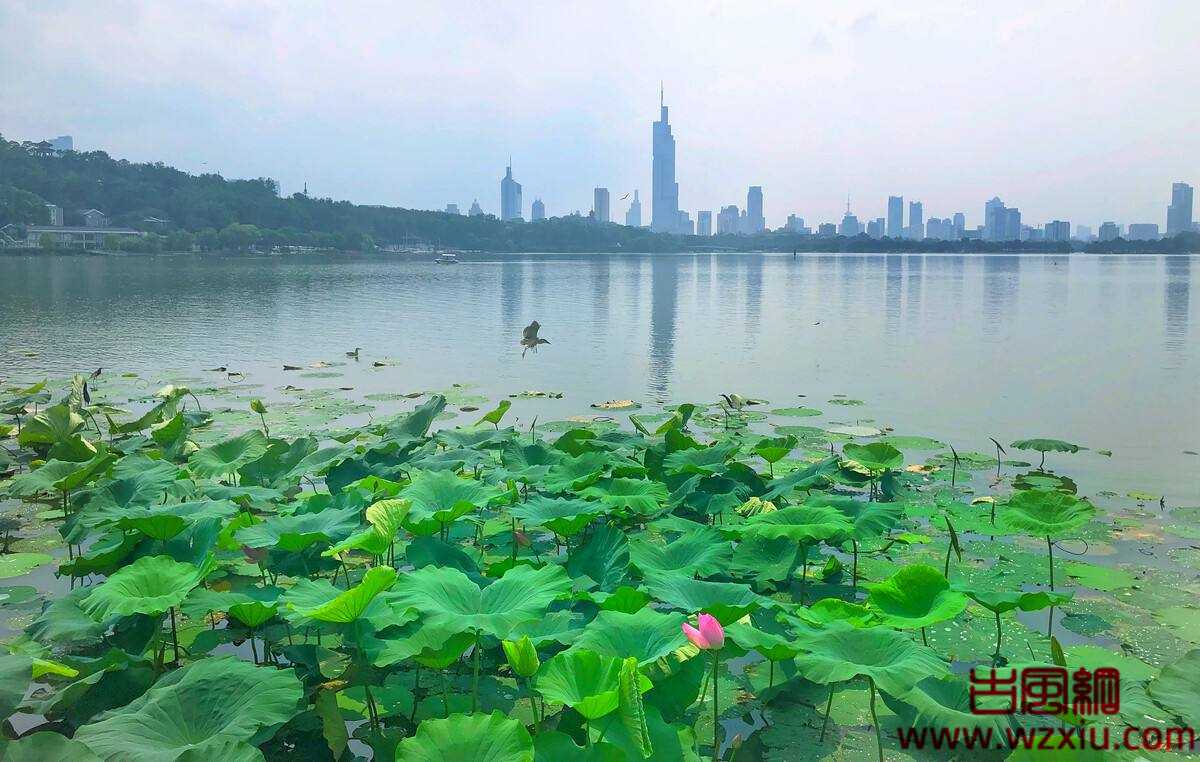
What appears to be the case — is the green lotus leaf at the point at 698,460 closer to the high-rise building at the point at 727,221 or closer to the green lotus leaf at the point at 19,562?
the green lotus leaf at the point at 19,562

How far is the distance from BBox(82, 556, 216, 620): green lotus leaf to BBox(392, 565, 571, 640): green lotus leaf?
2.20 feet

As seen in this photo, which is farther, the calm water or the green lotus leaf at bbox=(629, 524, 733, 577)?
the calm water

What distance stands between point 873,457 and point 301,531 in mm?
2984

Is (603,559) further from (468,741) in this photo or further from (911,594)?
(468,741)

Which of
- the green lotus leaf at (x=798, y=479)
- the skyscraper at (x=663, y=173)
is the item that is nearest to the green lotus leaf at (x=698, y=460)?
the green lotus leaf at (x=798, y=479)

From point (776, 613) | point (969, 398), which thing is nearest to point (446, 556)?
point (776, 613)

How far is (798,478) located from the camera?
4078 millimetres

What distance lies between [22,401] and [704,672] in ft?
22.0

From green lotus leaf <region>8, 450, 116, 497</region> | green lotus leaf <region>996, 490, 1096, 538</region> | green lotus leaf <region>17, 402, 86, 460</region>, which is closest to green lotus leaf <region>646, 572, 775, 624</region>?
green lotus leaf <region>996, 490, 1096, 538</region>

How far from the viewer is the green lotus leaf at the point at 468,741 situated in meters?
1.73

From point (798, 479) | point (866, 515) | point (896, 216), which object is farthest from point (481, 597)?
point (896, 216)

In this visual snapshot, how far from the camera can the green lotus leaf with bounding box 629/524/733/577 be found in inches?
114

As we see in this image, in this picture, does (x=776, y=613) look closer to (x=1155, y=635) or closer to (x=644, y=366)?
(x=1155, y=635)

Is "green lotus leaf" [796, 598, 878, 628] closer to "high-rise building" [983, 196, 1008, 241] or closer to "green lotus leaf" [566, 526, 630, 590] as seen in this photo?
"green lotus leaf" [566, 526, 630, 590]
